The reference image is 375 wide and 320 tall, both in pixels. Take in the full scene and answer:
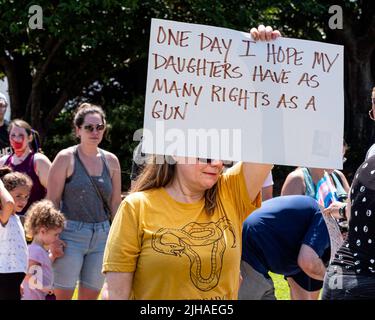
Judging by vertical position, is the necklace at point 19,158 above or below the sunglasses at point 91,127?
below

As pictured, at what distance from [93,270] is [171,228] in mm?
2894

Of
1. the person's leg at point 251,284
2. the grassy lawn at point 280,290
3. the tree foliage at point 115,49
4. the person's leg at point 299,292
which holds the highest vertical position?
the tree foliage at point 115,49

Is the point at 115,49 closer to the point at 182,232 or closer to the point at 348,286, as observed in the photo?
the point at 348,286

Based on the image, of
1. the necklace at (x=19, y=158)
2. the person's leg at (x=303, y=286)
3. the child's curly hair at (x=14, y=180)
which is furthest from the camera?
the necklace at (x=19, y=158)

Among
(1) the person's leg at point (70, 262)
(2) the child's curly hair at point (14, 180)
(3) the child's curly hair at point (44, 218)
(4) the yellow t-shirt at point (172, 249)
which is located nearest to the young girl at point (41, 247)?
(3) the child's curly hair at point (44, 218)

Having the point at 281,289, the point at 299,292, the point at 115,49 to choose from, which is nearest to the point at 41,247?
the point at 299,292

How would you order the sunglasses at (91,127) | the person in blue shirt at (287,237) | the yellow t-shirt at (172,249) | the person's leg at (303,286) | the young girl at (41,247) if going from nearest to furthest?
the yellow t-shirt at (172,249)
the person in blue shirt at (287,237)
the person's leg at (303,286)
the young girl at (41,247)
the sunglasses at (91,127)

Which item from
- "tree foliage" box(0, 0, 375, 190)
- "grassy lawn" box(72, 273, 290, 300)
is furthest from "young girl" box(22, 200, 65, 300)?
"tree foliage" box(0, 0, 375, 190)

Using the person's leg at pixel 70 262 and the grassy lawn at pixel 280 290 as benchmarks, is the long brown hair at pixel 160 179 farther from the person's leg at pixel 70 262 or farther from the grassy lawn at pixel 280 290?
the grassy lawn at pixel 280 290

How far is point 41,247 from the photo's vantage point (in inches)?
215

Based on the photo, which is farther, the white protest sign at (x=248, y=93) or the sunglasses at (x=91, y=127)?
the sunglasses at (x=91, y=127)

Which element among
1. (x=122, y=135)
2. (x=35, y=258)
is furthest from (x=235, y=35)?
(x=122, y=135)

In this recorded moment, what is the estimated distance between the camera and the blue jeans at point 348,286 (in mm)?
3438

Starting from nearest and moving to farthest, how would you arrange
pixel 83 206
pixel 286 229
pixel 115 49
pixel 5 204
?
pixel 286 229 → pixel 5 204 → pixel 83 206 → pixel 115 49
